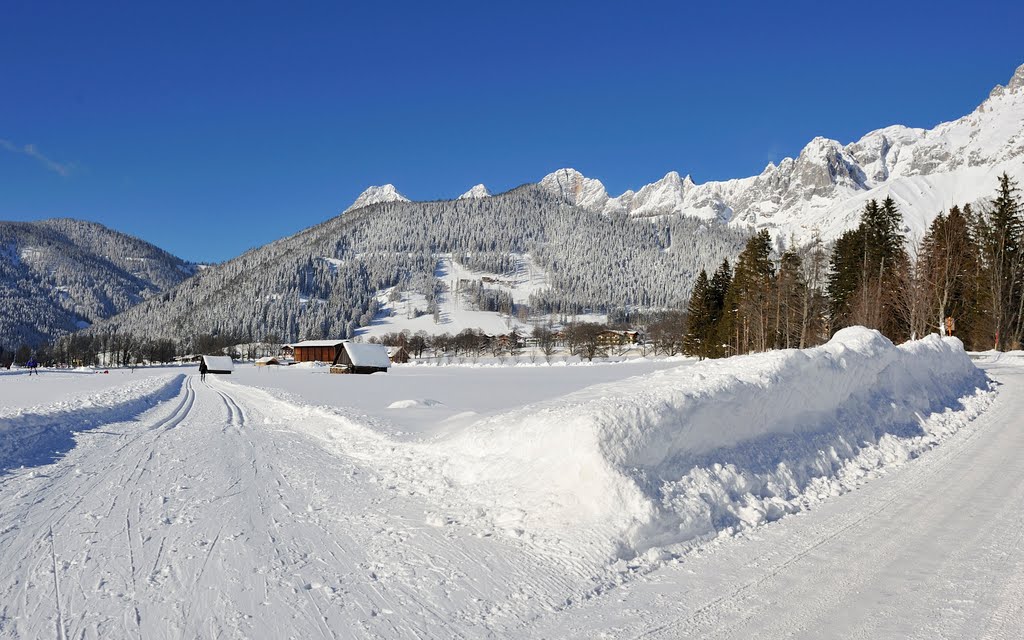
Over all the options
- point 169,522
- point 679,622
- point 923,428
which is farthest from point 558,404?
point 923,428

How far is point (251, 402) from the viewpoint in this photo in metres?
26.9

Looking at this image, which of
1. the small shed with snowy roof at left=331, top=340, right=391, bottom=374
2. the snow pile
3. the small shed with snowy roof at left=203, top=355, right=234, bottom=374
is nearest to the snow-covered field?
the snow pile

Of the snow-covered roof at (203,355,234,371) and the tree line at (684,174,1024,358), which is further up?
the tree line at (684,174,1024,358)

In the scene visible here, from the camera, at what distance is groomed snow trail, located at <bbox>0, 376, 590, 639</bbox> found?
4.43 meters

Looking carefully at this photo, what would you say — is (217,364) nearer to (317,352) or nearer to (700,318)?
(317,352)

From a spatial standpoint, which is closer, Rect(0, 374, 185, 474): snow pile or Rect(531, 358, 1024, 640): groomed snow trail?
Rect(531, 358, 1024, 640): groomed snow trail

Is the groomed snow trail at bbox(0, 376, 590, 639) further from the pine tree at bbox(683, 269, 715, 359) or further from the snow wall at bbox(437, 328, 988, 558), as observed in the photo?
the pine tree at bbox(683, 269, 715, 359)

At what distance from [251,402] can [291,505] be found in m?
21.6

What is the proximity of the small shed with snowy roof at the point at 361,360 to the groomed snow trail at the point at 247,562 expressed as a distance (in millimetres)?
64531

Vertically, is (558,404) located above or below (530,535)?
above

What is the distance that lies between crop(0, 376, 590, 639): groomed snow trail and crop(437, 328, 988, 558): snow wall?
3.08 ft

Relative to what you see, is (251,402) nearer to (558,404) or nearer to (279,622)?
(558,404)

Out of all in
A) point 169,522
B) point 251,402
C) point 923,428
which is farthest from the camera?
point 251,402

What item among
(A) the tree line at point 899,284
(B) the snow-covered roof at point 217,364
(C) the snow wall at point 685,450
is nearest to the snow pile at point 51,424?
(C) the snow wall at point 685,450
